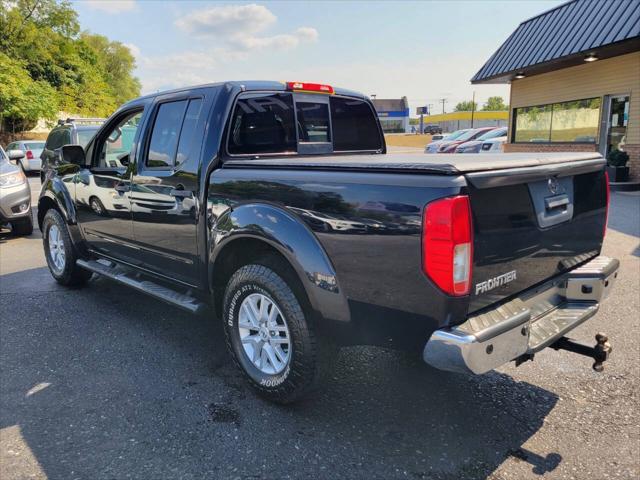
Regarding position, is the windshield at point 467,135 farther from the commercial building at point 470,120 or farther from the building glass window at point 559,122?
the commercial building at point 470,120

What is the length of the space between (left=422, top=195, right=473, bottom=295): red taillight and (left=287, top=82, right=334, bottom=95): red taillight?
6.97 feet

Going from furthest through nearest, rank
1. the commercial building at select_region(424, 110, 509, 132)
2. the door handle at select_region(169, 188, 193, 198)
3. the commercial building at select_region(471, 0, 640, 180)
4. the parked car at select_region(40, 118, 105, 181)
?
the commercial building at select_region(424, 110, 509, 132)
the commercial building at select_region(471, 0, 640, 180)
the parked car at select_region(40, 118, 105, 181)
the door handle at select_region(169, 188, 193, 198)

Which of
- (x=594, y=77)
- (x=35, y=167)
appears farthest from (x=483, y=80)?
(x=35, y=167)

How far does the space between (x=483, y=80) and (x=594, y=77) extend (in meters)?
3.40

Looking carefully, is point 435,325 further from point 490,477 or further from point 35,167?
point 35,167

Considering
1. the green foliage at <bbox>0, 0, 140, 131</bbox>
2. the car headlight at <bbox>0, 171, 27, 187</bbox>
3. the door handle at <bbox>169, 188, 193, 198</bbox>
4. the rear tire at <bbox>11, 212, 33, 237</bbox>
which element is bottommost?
the rear tire at <bbox>11, 212, 33, 237</bbox>

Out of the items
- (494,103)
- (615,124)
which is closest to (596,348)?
(615,124)

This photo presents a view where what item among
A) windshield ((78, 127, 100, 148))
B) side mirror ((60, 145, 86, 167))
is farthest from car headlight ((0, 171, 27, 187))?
side mirror ((60, 145, 86, 167))

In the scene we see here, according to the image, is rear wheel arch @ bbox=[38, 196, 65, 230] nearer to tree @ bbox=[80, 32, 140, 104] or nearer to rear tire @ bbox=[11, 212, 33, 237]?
rear tire @ bbox=[11, 212, 33, 237]

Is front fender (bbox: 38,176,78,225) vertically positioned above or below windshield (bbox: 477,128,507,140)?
above

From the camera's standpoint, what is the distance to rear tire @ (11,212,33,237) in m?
8.26

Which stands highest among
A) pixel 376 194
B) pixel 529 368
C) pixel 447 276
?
pixel 376 194

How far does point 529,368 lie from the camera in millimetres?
3625

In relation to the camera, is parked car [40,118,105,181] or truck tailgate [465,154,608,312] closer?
truck tailgate [465,154,608,312]
